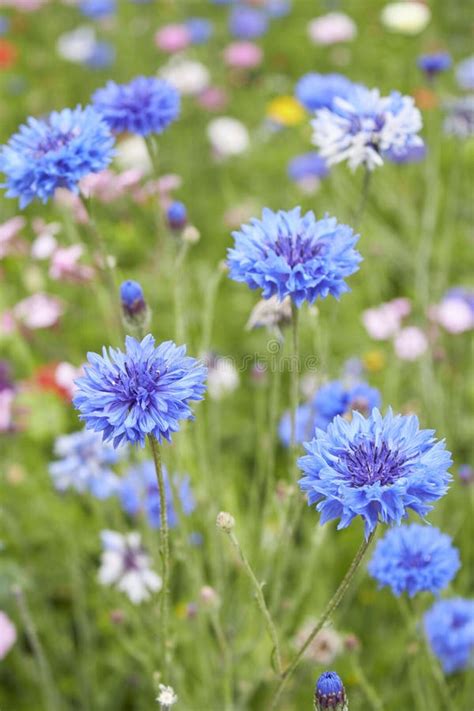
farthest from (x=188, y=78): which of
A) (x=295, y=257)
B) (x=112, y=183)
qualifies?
(x=295, y=257)

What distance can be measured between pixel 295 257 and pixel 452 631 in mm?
707

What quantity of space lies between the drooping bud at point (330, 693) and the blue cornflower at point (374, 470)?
150 millimetres

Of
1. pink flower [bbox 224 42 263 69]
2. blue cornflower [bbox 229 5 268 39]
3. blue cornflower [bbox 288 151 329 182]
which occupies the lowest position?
blue cornflower [bbox 288 151 329 182]

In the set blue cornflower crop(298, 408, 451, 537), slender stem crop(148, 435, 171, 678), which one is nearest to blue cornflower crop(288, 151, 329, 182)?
slender stem crop(148, 435, 171, 678)

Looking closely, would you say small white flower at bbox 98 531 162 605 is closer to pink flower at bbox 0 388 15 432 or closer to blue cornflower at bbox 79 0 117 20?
pink flower at bbox 0 388 15 432

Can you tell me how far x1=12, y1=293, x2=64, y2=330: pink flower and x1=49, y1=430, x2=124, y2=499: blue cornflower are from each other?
244 mm

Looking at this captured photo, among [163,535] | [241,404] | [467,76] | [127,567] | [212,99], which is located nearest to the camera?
[163,535]

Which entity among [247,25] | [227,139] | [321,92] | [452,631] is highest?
[247,25]

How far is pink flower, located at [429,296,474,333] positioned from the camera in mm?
1869

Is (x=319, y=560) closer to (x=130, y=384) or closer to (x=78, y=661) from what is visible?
(x=78, y=661)

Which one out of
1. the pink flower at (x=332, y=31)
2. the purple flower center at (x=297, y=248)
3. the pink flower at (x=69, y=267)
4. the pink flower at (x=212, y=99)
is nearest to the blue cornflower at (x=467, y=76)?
the pink flower at (x=332, y=31)

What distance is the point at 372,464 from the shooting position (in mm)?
785

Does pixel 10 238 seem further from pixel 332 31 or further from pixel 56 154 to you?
pixel 332 31

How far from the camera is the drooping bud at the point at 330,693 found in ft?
2.68
